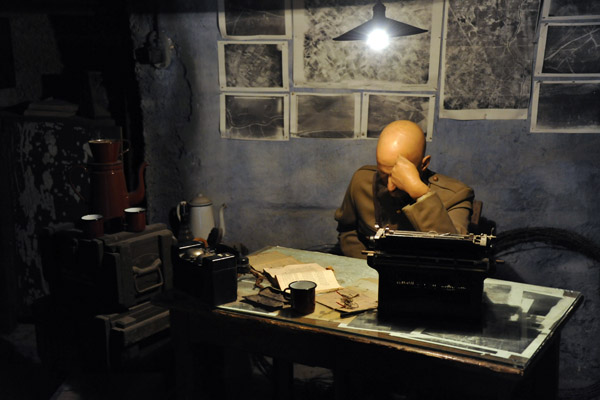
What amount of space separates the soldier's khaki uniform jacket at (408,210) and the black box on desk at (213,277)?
87 cm

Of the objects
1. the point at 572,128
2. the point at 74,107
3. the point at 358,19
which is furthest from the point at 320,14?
the point at 74,107

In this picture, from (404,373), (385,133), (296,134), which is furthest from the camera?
(296,134)

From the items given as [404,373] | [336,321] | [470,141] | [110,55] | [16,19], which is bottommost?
[404,373]

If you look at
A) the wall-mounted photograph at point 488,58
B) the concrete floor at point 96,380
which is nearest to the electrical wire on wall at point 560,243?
the wall-mounted photograph at point 488,58

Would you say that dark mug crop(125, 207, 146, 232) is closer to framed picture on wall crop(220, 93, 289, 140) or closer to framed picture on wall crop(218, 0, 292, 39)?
framed picture on wall crop(220, 93, 289, 140)

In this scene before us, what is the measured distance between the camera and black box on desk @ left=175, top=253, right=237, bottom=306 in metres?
2.51

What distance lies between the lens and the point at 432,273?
2305mm

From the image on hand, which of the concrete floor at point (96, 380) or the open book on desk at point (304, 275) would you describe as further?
the concrete floor at point (96, 380)

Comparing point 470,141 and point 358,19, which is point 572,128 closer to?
point 470,141

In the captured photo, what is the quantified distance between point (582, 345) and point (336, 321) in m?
2.29

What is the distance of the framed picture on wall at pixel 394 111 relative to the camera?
3709 mm

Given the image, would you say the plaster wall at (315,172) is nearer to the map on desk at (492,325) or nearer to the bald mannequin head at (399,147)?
the bald mannequin head at (399,147)

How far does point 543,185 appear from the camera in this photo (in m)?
3.61

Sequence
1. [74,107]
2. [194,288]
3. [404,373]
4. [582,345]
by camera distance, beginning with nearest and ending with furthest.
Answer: [404,373], [194,288], [582,345], [74,107]
